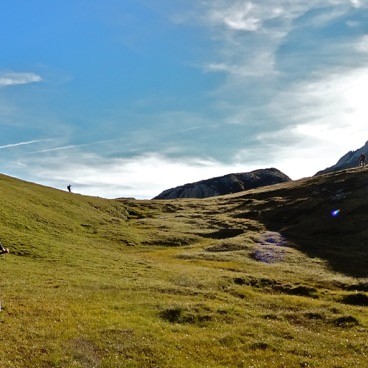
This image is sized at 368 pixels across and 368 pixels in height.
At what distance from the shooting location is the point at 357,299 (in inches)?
2040

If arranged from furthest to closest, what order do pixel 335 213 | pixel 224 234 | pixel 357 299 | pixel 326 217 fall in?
pixel 335 213 → pixel 326 217 → pixel 224 234 → pixel 357 299

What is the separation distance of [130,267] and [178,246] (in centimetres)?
3403

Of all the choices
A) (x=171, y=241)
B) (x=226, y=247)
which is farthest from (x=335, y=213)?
(x=171, y=241)

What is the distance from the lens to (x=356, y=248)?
93875 mm

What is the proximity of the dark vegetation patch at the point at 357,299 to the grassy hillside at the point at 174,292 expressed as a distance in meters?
0.12

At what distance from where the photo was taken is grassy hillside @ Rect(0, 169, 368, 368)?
29391mm

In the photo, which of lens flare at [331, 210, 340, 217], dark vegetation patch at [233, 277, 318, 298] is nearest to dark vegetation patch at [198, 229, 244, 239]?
lens flare at [331, 210, 340, 217]

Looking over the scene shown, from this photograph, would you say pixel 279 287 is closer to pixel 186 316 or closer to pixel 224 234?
pixel 186 316

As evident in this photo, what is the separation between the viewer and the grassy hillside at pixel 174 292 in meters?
29.4

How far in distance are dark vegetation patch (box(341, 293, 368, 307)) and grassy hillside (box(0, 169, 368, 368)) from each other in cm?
12

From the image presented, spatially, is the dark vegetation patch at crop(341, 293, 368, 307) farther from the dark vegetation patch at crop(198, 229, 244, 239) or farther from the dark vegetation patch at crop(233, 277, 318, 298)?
the dark vegetation patch at crop(198, 229, 244, 239)

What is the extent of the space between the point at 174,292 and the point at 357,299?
23.2 metres

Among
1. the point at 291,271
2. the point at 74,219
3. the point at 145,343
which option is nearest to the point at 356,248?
the point at 291,271

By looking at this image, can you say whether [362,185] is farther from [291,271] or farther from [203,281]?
[203,281]
